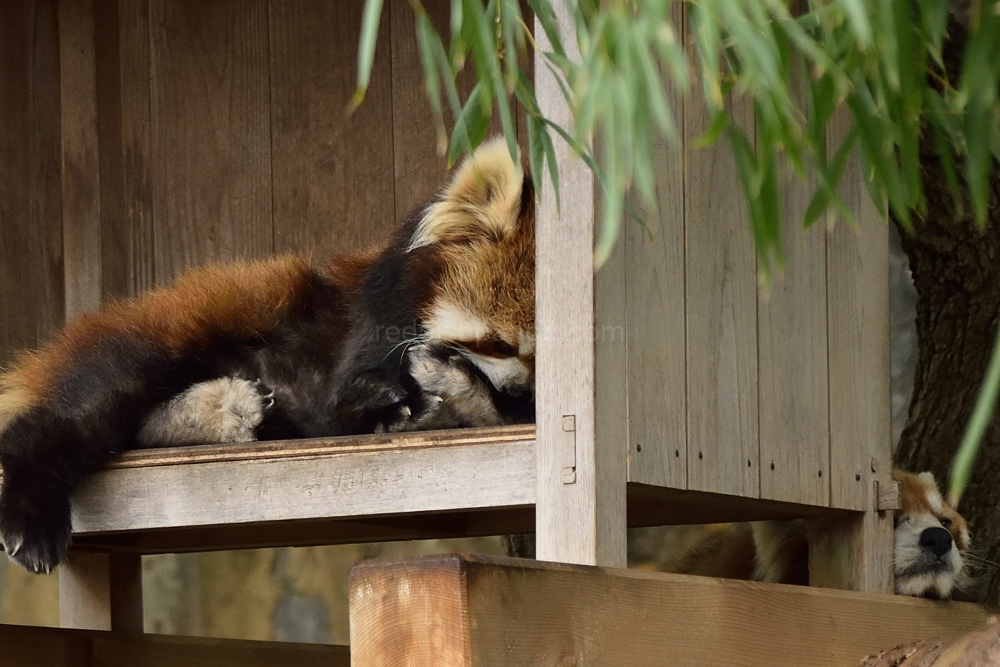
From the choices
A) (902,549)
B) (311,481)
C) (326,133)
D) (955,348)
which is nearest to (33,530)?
(311,481)

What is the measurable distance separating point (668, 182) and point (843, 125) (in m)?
0.61

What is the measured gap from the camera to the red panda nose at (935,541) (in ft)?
8.97

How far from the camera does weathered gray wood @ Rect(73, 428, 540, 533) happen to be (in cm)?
215

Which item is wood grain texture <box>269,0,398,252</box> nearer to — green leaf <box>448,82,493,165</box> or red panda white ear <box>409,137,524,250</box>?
red panda white ear <box>409,137,524,250</box>

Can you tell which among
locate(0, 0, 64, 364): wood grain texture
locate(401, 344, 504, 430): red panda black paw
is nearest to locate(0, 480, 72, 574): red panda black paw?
locate(401, 344, 504, 430): red panda black paw

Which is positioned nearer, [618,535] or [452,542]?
[618,535]

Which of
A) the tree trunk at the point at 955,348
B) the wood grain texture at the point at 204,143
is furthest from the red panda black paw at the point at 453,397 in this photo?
the tree trunk at the point at 955,348

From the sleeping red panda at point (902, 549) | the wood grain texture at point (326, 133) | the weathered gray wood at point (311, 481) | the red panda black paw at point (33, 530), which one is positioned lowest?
the sleeping red panda at point (902, 549)

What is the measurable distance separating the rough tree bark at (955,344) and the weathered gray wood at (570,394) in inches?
69.0

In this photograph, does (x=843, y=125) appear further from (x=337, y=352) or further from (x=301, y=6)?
(x=301, y=6)

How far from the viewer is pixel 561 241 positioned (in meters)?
2.09

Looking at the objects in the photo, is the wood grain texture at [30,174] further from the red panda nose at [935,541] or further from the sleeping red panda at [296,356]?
the red panda nose at [935,541]

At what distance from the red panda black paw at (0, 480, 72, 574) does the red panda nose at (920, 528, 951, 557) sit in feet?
5.52

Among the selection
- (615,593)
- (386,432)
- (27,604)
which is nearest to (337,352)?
(386,432)
